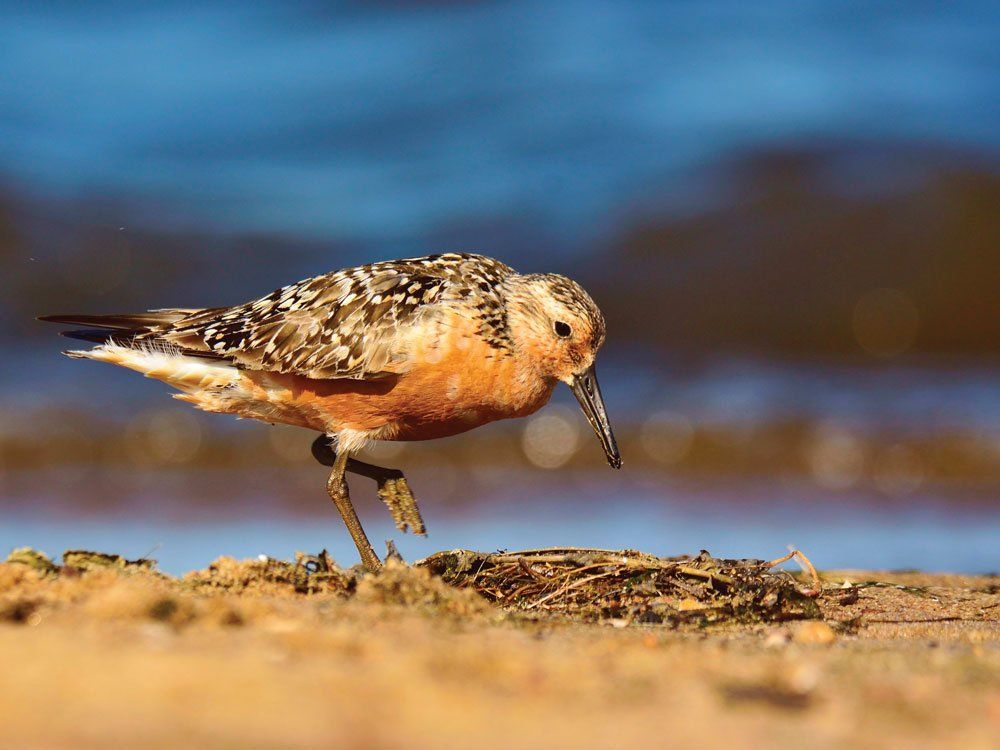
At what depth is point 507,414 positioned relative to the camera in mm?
7250

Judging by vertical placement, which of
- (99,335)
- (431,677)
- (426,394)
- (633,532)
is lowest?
(431,677)

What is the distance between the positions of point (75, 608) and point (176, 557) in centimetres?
594

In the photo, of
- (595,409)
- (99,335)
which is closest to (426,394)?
(595,409)

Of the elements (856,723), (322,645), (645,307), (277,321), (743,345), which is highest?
(645,307)

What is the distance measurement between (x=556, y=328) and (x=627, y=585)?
198 centimetres

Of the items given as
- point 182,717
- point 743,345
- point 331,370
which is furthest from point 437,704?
point 743,345

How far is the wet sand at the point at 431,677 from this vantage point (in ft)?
9.97

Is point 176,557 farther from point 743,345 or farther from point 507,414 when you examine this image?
point 743,345

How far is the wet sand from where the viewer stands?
3039mm

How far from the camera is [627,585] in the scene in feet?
19.4

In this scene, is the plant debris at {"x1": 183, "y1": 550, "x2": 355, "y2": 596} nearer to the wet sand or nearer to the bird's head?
the wet sand

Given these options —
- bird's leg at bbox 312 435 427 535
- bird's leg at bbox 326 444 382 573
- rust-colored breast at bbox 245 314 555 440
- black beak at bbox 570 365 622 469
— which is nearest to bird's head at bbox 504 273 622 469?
black beak at bbox 570 365 622 469

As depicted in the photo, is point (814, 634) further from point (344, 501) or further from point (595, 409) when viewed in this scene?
point (344, 501)

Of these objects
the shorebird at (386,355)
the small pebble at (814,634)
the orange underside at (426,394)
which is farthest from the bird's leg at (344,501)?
the small pebble at (814,634)
